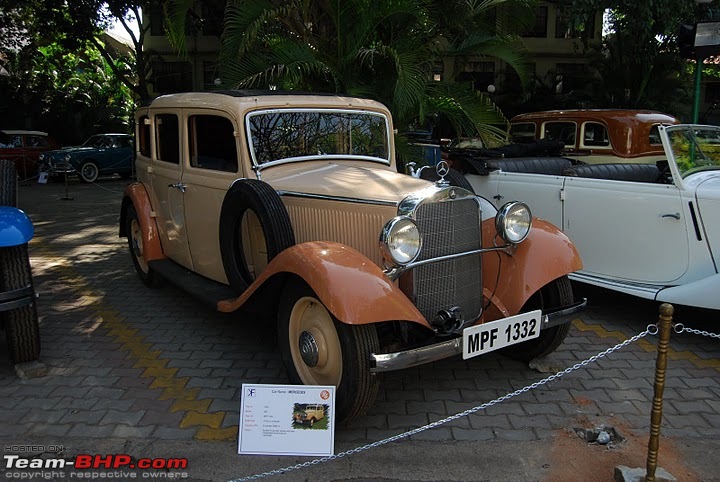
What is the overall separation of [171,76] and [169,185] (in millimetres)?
19985

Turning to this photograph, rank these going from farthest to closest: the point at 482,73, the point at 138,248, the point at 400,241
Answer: the point at 482,73, the point at 138,248, the point at 400,241

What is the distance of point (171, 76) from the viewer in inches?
907

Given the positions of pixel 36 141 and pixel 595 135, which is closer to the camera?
pixel 595 135

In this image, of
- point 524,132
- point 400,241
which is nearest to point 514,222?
point 400,241

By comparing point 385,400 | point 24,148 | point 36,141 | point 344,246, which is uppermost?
point 36,141

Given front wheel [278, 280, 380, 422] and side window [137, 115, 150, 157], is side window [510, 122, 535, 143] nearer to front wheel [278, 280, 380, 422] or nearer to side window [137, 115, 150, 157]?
side window [137, 115, 150, 157]

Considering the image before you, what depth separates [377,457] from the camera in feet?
9.58

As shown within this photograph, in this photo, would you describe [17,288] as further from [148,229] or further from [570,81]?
[570,81]

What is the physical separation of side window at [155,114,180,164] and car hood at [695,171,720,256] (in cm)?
414

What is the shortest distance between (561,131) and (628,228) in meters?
5.10

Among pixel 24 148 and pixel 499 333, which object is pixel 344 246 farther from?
pixel 24 148

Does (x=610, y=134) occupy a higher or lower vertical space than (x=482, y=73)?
→ lower

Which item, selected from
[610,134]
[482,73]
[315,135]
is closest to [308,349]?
[315,135]

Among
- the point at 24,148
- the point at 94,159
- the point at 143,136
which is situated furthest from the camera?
the point at 94,159
